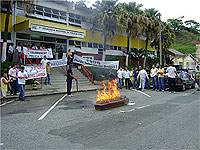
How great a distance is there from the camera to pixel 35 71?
1241 centimetres

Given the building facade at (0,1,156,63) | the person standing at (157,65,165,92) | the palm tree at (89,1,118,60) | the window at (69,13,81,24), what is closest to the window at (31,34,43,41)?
the building facade at (0,1,156,63)

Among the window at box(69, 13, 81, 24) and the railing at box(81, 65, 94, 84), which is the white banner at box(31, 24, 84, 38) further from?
the window at box(69, 13, 81, 24)

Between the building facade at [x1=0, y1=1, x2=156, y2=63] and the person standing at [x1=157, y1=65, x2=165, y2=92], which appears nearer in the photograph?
the person standing at [x1=157, y1=65, x2=165, y2=92]

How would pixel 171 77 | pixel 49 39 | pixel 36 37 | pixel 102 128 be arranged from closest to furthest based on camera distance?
1. pixel 102 128
2. pixel 171 77
3. pixel 36 37
4. pixel 49 39

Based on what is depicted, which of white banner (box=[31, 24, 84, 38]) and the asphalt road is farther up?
white banner (box=[31, 24, 84, 38])

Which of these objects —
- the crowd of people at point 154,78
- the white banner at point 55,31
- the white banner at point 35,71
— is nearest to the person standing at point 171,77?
the crowd of people at point 154,78

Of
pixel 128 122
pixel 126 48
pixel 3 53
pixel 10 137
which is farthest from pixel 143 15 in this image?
pixel 10 137

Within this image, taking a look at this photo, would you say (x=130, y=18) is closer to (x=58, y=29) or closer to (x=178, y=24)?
(x=58, y=29)

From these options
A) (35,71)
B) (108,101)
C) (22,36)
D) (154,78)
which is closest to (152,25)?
(154,78)

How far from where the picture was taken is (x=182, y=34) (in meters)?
59.0

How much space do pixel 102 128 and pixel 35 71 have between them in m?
8.63

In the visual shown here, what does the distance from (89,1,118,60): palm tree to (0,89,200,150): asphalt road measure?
15.2 meters

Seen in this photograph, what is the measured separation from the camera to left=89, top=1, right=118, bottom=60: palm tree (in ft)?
68.2

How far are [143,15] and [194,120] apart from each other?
21156 millimetres
